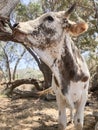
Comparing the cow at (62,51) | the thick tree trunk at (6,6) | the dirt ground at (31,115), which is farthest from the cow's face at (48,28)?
the dirt ground at (31,115)

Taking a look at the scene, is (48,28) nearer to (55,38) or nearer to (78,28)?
(55,38)

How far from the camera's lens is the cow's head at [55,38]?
4320 mm

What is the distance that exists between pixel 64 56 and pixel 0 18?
3.68 ft

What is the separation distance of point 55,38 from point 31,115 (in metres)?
3.00

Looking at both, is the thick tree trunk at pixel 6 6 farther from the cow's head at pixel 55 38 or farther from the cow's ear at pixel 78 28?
the cow's ear at pixel 78 28

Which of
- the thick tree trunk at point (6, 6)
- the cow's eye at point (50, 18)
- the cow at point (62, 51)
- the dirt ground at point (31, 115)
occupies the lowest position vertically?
the dirt ground at point (31, 115)

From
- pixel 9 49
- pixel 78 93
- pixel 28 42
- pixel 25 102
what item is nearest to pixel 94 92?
pixel 25 102

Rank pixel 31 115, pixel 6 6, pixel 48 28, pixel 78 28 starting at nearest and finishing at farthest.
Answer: pixel 48 28 < pixel 78 28 < pixel 6 6 < pixel 31 115

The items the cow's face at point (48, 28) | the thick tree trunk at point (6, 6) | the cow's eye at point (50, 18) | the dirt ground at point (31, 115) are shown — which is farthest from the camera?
the dirt ground at point (31, 115)

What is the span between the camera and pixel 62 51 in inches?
186

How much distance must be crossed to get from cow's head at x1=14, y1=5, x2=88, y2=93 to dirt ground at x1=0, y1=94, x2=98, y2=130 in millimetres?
1678

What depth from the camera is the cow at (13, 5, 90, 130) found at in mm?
4367

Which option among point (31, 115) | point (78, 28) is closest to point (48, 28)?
point (78, 28)

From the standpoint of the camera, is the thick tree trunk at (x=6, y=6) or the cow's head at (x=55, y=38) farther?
the thick tree trunk at (x=6, y=6)
